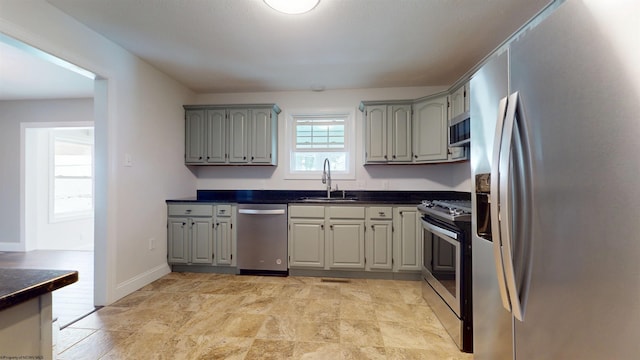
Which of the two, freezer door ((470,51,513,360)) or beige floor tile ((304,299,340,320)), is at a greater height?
freezer door ((470,51,513,360))

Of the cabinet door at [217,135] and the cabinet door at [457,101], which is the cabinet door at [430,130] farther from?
the cabinet door at [217,135]

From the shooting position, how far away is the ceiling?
2004mm

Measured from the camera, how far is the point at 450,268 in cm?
204

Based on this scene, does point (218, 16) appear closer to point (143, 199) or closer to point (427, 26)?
point (427, 26)

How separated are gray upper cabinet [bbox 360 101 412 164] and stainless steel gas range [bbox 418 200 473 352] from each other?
107cm

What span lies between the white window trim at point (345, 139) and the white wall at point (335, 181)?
0.14ft

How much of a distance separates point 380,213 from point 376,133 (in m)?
1.05

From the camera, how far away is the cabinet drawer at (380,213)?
3158mm

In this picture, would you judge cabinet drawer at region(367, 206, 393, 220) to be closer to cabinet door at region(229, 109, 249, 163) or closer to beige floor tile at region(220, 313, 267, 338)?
beige floor tile at region(220, 313, 267, 338)

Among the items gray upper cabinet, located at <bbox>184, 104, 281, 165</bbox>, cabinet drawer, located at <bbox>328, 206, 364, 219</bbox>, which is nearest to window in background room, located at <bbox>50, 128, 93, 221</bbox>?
gray upper cabinet, located at <bbox>184, 104, 281, 165</bbox>

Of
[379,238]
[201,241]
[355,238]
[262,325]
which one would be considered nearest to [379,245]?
[379,238]

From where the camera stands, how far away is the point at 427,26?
88.1 inches

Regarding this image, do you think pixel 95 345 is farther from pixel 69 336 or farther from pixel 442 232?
pixel 442 232

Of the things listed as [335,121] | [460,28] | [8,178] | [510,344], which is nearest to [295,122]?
[335,121]
